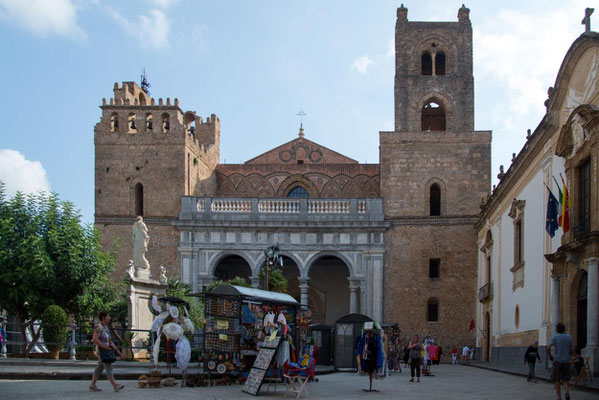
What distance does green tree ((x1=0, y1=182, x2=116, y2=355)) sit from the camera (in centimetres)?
2603

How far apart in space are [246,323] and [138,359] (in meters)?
A: 8.44

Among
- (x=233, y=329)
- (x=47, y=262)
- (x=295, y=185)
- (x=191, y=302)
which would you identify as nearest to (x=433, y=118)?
(x=295, y=185)

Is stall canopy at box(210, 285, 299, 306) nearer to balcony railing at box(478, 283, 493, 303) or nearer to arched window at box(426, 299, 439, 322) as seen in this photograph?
balcony railing at box(478, 283, 493, 303)

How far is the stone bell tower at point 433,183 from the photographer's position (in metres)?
39.2

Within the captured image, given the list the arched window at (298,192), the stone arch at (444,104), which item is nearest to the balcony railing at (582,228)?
the stone arch at (444,104)

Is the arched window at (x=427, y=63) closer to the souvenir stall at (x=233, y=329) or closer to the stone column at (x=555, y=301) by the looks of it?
the stone column at (x=555, y=301)

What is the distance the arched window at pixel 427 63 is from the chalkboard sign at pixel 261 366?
3004 cm

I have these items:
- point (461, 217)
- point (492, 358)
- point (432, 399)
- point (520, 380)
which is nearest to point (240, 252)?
point (461, 217)

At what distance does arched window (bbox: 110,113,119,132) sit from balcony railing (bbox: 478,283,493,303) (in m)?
19.6

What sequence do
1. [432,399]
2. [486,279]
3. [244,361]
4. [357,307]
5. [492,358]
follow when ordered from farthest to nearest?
[357,307], [486,279], [492,358], [244,361], [432,399]

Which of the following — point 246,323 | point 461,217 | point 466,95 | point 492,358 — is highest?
point 466,95

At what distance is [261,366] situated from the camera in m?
14.7

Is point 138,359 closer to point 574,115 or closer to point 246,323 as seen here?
point 246,323

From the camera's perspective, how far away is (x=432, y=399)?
14.3m
